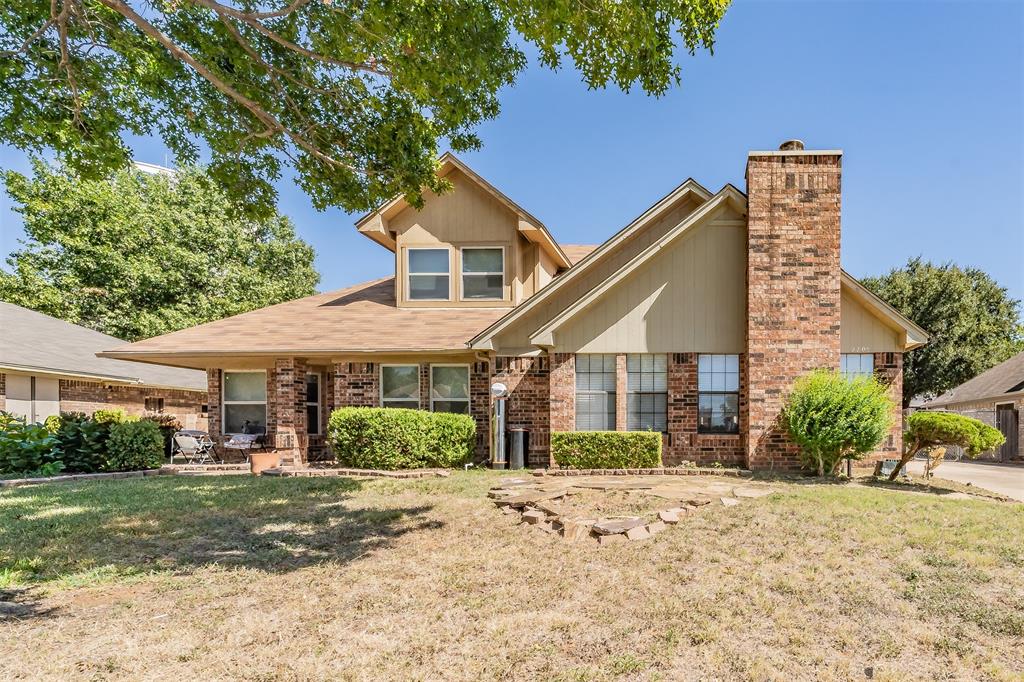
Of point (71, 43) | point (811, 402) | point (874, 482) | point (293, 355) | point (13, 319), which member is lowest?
point (874, 482)

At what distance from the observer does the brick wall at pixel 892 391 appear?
1130 cm

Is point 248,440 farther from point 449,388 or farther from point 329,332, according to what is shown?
point 449,388

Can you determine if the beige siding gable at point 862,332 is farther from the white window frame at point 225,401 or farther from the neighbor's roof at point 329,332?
the white window frame at point 225,401

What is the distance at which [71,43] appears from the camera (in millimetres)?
6766

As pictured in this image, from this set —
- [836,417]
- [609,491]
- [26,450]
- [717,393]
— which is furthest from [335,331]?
[836,417]

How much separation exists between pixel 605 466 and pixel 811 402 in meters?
4.21

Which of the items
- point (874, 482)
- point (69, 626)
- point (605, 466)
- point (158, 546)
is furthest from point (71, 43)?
point (874, 482)

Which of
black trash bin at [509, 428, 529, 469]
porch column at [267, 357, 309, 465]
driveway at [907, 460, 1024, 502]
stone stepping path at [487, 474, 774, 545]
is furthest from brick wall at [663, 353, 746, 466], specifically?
porch column at [267, 357, 309, 465]

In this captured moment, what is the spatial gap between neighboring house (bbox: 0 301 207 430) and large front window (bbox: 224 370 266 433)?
4.45 metres

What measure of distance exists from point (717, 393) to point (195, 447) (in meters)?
13.2

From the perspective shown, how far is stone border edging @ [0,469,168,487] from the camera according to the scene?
10.9 m

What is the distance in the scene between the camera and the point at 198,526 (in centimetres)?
737

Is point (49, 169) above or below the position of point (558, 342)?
above

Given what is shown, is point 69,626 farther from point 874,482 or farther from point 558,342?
point 874,482
